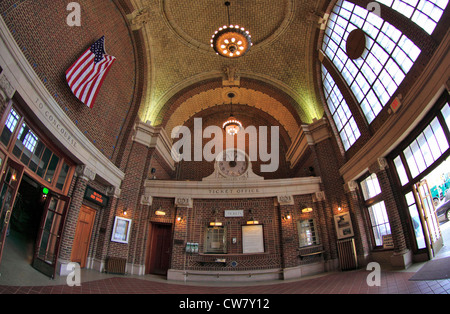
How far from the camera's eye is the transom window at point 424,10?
635 cm

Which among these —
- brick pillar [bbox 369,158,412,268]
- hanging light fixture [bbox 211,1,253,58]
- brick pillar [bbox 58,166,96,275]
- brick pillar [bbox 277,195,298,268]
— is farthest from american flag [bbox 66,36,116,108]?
brick pillar [bbox 369,158,412,268]

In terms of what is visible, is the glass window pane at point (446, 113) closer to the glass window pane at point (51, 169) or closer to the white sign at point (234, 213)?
the white sign at point (234, 213)

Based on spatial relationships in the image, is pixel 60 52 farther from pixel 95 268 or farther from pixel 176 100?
pixel 95 268

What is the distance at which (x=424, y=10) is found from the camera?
6.74 metres

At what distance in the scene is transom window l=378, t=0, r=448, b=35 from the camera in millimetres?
6352

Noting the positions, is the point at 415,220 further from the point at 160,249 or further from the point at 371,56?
the point at 160,249

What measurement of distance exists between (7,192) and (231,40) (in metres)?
8.36

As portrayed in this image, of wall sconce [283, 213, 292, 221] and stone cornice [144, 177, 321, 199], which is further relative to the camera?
stone cornice [144, 177, 321, 199]

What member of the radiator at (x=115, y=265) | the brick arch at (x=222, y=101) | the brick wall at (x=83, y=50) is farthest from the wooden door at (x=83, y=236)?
the brick arch at (x=222, y=101)

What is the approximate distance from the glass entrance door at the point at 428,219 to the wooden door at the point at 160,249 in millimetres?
10156

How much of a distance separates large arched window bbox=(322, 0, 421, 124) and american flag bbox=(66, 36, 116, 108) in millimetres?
10228

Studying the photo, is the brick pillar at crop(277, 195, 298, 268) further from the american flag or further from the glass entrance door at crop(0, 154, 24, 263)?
the glass entrance door at crop(0, 154, 24, 263)

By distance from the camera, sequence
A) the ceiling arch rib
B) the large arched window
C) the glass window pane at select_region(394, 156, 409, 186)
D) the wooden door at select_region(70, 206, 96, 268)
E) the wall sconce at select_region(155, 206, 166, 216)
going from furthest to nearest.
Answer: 1. the ceiling arch rib
2. the wall sconce at select_region(155, 206, 166, 216)
3. the wooden door at select_region(70, 206, 96, 268)
4. the glass window pane at select_region(394, 156, 409, 186)
5. the large arched window

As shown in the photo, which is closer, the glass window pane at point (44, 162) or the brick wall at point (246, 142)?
the glass window pane at point (44, 162)
